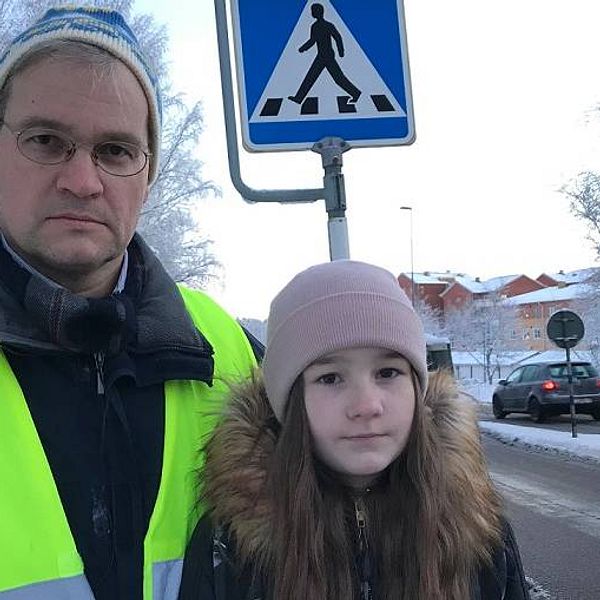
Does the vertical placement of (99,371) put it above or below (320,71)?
below

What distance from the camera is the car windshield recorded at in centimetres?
1727

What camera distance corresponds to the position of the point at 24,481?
1.32 m

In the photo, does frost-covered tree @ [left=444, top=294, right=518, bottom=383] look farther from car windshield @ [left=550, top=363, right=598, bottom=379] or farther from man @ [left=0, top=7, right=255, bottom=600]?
man @ [left=0, top=7, right=255, bottom=600]

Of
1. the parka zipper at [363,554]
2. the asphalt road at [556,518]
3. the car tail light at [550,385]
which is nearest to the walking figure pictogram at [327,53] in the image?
the parka zipper at [363,554]

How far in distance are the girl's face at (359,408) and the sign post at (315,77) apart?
83 centimetres

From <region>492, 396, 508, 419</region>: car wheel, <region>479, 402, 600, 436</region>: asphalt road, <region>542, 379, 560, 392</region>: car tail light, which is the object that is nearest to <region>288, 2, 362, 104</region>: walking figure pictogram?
<region>479, 402, 600, 436</region>: asphalt road

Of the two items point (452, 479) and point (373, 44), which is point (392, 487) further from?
point (373, 44)

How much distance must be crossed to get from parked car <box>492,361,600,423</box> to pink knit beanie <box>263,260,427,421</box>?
1600 centimetres

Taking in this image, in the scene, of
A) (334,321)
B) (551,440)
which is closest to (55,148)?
(334,321)

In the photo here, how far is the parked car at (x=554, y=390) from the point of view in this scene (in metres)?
17.2

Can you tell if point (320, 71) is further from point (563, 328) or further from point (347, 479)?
point (563, 328)

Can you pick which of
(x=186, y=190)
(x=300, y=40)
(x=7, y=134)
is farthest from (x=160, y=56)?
(x=7, y=134)

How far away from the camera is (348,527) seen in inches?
63.0

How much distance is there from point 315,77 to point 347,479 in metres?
1.34
